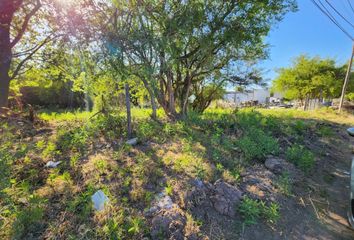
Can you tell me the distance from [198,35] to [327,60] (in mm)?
14843

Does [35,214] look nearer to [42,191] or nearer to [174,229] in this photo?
[42,191]

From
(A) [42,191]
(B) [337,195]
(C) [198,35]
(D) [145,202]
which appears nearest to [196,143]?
(D) [145,202]

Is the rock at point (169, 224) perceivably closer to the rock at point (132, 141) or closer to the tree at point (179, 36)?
the rock at point (132, 141)

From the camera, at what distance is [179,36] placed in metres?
3.89

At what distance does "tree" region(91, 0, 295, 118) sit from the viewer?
3.00 meters

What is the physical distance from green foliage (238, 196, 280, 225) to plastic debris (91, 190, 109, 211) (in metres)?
1.47

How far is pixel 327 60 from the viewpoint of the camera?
14.3m

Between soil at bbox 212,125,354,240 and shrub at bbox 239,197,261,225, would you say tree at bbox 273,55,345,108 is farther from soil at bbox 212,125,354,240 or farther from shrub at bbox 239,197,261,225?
shrub at bbox 239,197,261,225

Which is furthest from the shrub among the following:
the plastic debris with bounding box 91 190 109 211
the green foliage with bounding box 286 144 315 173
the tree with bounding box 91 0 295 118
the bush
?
the tree with bounding box 91 0 295 118

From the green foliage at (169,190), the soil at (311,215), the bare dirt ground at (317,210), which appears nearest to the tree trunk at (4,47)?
the green foliage at (169,190)

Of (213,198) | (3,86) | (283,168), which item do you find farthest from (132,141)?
(3,86)

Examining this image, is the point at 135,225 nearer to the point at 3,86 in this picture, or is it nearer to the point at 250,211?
the point at 250,211

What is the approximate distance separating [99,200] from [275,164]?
272 cm

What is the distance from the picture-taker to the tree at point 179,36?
3004 mm
